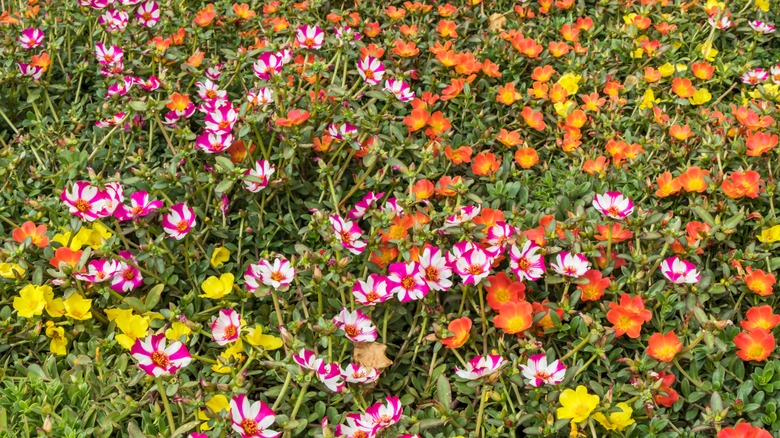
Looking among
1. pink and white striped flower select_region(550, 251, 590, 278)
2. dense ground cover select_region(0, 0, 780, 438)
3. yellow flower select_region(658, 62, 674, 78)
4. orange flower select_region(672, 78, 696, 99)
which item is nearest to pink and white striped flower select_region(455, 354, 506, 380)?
dense ground cover select_region(0, 0, 780, 438)

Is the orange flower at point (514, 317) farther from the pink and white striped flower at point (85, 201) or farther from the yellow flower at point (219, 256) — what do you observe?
the pink and white striped flower at point (85, 201)

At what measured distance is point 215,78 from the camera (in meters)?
2.52

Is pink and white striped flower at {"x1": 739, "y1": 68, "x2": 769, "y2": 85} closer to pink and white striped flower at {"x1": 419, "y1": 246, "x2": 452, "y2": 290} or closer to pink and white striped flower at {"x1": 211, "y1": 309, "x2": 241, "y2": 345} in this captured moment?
pink and white striped flower at {"x1": 419, "y1": 246, "x2": 452, "y2": 290}

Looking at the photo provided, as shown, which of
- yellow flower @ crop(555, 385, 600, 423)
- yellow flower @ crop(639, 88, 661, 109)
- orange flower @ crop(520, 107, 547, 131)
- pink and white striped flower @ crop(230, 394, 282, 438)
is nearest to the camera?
pink and white striped flower @ crop(230, 394, 282, 438)

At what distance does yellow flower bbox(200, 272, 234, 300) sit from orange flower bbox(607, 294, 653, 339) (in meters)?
0.93

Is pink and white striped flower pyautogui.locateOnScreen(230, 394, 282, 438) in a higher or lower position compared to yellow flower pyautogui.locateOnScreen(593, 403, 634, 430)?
higher

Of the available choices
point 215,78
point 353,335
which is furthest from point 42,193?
point 353,335

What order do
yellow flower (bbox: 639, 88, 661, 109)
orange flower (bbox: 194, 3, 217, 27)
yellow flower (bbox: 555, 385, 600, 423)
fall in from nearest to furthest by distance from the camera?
yellow flower (bbox: 555, 385, 600, 423)
yellow flower (bbox: 639, 88, 661, 109)
orange flower (bbox: 194, 3, 217, 27)

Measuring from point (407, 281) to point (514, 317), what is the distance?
0.86 ft

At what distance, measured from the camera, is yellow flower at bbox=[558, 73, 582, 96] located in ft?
8.57

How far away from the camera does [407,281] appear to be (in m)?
1.79

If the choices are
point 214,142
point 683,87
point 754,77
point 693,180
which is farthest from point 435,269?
point 754,77

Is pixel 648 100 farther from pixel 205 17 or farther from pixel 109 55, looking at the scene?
pixel 109 55

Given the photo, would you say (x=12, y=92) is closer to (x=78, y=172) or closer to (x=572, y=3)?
(x=78, y=172)
